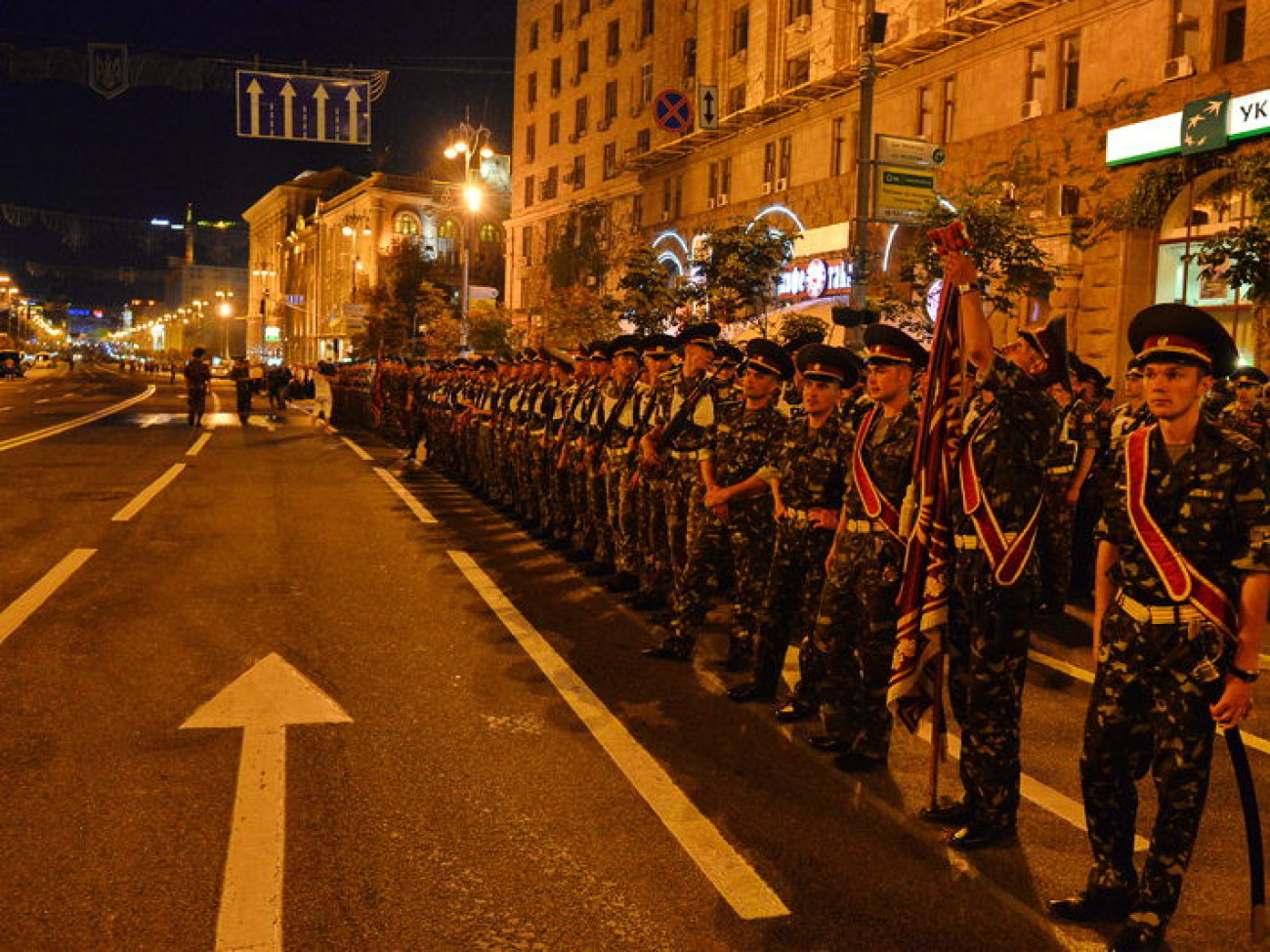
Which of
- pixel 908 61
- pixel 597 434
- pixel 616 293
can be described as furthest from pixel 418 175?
pixel 597 434

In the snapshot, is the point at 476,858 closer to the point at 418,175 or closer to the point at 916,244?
the point at 916,244

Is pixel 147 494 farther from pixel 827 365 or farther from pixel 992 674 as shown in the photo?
pixel 992 674

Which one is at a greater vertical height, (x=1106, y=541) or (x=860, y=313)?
A: (x=860, y=313)

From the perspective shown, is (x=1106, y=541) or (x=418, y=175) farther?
(x=418, y=175)

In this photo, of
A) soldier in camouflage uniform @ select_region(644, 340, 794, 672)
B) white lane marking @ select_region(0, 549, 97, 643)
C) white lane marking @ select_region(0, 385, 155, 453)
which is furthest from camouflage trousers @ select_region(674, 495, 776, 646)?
white lane marking @ select_region(0, 385, 155, 453)

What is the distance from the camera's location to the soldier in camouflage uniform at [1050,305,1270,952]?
3727 mm

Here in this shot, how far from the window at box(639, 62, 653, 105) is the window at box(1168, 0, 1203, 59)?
27754mm

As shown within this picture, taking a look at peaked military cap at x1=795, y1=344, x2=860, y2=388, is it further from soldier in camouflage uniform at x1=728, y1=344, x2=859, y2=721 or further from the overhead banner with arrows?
the overhead banner with arrows

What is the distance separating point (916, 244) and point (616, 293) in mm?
26836

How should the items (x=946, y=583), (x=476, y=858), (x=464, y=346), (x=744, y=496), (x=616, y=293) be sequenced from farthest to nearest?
(x=616, y=293)
(x=464, y=346)
(x=744, y=496)
(x=946, y=583)
(x=476, y=858)

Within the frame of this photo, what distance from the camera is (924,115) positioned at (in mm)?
28641

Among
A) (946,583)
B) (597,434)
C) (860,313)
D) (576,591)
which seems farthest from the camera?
(597,434)

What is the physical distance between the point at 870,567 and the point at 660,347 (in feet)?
12.9

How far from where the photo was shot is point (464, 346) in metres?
38.6
